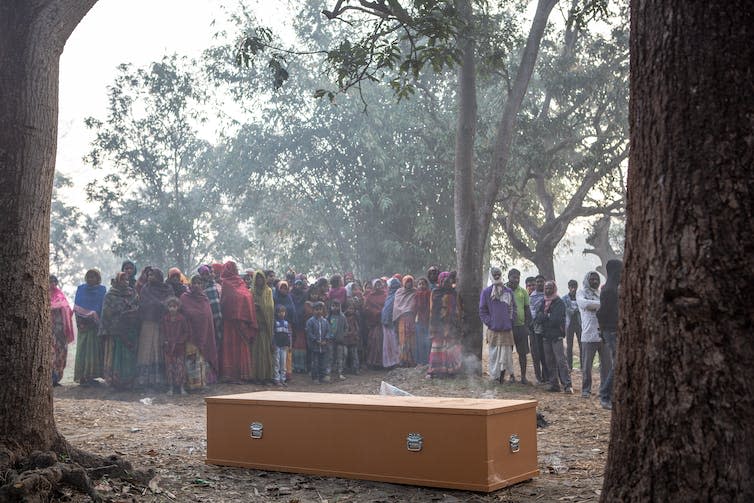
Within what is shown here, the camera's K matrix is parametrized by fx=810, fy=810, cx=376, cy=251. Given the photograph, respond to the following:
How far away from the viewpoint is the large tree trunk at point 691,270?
336cm

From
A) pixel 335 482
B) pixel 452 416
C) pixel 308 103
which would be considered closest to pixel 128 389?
pixel 335 482

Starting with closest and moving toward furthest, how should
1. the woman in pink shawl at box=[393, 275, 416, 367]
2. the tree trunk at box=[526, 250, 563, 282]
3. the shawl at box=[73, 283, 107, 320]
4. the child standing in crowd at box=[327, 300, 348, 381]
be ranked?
the shawl at box=[73, 283, 107, 320] → the child standing in crowd at box=[327, 300, 348, 381] → the woman in pink shawl at box=[393, 275, 416, 367] → the tree trunk at box=[526, 250, 563, 282]

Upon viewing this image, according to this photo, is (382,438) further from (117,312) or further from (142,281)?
(142,281)

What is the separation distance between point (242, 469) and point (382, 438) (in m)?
1.45

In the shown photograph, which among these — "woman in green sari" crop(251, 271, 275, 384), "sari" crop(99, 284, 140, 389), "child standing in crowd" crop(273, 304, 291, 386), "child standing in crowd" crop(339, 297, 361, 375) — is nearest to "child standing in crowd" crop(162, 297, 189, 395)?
"sari" crop(99, 284, 140, 389)

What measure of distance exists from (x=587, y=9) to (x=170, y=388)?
348 inches

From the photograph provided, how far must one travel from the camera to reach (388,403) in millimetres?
6113

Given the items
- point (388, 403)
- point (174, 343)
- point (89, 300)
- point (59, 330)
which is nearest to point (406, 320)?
point (174, 343)

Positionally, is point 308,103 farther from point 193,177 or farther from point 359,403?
point 359,403

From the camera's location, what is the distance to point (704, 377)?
11.2 ft

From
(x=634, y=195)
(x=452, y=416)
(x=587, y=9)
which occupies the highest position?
(x=587, y=9)

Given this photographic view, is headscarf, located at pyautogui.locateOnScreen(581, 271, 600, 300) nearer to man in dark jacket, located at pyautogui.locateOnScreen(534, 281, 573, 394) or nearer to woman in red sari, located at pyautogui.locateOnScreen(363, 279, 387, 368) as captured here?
man in dark jacket, located at pyautogui.locateOnScreen(534, 281, 573, 394)

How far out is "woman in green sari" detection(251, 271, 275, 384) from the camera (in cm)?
1477

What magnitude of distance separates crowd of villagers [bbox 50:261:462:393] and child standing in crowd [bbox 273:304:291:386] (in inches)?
0.7
